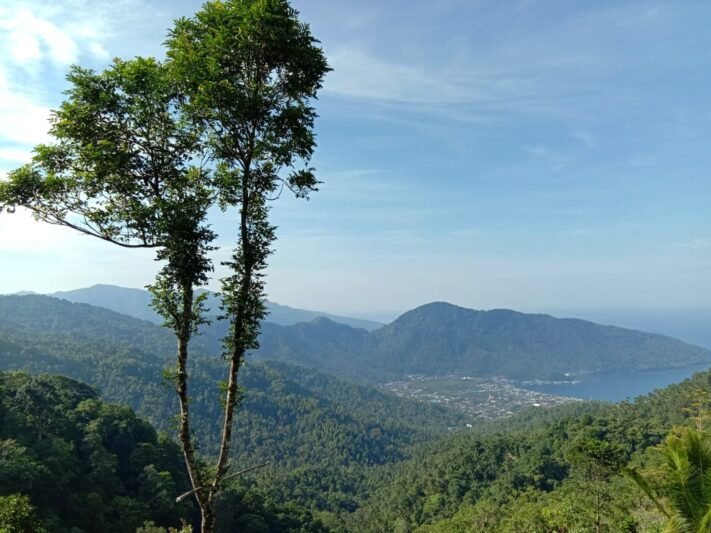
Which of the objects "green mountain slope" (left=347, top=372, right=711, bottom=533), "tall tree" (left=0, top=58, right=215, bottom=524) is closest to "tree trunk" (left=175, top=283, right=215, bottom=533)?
"tall tree" (left=0, top=58, right=215, bottom=524)

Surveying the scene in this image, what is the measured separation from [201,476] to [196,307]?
7.88 feet

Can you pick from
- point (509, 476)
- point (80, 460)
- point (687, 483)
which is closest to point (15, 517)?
point (687, 483)

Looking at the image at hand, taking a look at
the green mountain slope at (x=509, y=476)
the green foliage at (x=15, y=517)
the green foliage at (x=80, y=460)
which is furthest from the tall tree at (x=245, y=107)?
the green mountain slope at (x=509, y=476)

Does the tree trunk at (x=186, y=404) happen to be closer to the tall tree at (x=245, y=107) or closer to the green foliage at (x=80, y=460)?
the tall tree at (x=245, y=107)

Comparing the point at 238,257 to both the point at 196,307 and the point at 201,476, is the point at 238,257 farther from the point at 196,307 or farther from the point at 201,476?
the point at 201,476

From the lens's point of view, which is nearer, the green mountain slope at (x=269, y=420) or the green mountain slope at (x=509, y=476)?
the green mountain slope at (x=509, y=476)

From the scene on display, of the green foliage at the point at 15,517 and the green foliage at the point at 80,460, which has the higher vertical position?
the green foliage at the point at 15,517

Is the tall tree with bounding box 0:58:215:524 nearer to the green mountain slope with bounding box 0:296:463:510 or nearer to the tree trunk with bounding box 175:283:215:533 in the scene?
the tree trunk with bounding box 175:283:215:533

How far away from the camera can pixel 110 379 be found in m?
114

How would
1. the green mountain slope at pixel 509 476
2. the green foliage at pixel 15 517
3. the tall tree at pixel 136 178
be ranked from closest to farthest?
1. the tall tree at pixel 136 178
2. the green foliage at pixel 15 517
3. the green mountain slope at pixel 509 476

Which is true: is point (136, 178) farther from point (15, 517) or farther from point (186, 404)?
point (15, 517)

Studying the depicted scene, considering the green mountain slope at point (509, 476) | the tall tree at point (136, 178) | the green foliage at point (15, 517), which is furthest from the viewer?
the green mountain slope at point (509, 476)

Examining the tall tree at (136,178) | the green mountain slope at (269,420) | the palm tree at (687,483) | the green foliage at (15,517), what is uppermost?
the tall tree at (136,178)

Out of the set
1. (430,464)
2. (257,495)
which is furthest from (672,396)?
(257,495)
